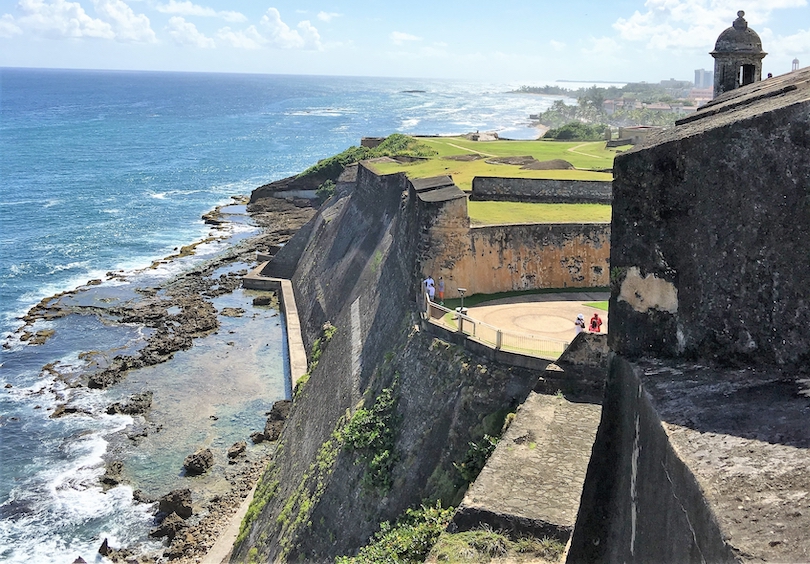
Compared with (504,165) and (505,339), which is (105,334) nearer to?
(504,165)

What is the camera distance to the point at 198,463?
2227 cm

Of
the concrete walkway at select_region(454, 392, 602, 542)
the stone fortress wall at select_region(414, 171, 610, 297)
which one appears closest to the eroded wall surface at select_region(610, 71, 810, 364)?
the concrete walkway at select_region(454, 392, 602, 542)

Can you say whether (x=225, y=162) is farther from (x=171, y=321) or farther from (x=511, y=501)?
(x=511, y=501)

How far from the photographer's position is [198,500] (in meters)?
20.9

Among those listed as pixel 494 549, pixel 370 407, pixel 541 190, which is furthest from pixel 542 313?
pixel 494 549

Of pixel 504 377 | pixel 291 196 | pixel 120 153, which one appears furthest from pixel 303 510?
pixel 120 153

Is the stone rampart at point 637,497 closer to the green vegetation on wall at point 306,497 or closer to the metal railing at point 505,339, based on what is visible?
the metal railing at point 505,339

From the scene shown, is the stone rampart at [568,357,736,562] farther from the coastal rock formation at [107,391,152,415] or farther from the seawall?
the coastal rock formation at [107,391,152,415]

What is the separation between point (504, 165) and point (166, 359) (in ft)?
50.9

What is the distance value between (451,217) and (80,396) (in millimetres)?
16335

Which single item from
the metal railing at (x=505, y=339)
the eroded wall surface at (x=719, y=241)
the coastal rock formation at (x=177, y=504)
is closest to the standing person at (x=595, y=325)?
the metal railing at (x=505, y=339)

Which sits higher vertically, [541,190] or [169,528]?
[541,190]

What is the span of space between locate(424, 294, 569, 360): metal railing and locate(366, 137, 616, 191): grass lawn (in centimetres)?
1177

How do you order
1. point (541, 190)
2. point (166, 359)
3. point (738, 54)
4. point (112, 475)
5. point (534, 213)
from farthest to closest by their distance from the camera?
point (166, 359), point (541, 190), point (112, 475), point (534, 213), point (738, 54)
